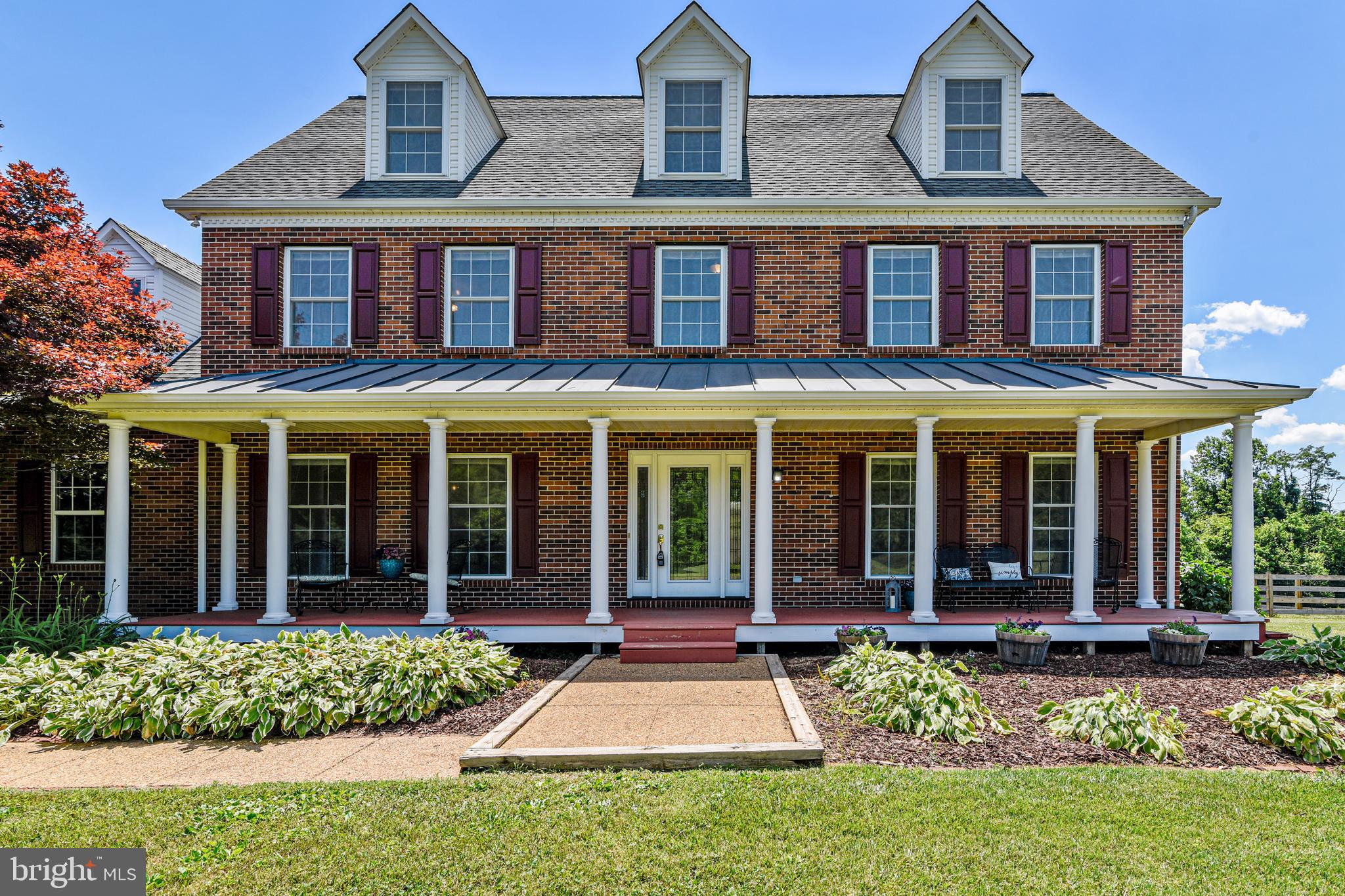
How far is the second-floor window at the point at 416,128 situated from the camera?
10938 millimetres

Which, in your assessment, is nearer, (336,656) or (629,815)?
(629,815)

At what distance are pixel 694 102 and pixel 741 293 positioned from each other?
3320 mm

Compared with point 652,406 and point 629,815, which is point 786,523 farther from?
point 629,815

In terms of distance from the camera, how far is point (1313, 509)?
48.4 metres

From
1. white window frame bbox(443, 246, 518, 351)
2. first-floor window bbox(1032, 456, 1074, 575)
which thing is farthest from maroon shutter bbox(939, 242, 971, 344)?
white window frame bbox(443, 246, 518, 351)

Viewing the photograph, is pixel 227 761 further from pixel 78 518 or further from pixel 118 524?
pixel 78 518

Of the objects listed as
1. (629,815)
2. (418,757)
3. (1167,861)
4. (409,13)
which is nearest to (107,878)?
(418,757)

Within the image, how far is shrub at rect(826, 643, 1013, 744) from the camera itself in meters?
5.50

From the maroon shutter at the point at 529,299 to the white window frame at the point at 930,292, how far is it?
492 centimetres

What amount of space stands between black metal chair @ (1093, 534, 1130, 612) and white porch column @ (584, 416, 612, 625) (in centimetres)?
667

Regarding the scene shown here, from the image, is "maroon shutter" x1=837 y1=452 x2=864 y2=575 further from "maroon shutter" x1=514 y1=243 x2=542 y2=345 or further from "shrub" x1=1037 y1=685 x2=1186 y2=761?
"maroon shutter" x1=514 y1=243 x2=542 y2=345

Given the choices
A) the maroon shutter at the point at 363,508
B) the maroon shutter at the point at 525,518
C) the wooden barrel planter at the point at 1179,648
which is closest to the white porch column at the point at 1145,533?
the wooden barrel planter at the point at 1179,648

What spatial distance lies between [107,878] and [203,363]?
874cm

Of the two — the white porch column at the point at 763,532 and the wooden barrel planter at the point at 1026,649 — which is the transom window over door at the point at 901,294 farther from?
the wooden barrel planter at the point at 1026,649
